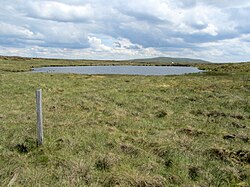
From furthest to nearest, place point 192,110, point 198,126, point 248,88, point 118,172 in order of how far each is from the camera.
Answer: point 248,88 < point 192,110 < point 198,126 < point 118,172

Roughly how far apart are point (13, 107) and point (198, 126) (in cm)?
1202

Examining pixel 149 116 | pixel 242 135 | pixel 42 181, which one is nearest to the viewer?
pixel 42 181

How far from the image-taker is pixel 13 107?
64.4ft

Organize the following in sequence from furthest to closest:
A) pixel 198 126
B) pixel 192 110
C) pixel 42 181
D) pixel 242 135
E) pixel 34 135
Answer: pixel 192 110 → pixel 198 126 → pixel 242 135 → pixel 34 135 → pixel 42 181

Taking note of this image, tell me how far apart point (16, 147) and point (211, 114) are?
11.5m

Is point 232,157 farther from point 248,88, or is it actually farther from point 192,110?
point 248,88

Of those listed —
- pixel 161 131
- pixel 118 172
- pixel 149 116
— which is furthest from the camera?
pixel 149 116

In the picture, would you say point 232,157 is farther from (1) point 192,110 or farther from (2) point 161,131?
(1) point 192,110

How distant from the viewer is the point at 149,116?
1716cm

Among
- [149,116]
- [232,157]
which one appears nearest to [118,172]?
[232,157]

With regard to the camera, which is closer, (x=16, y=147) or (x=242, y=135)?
(x=16, y=147)

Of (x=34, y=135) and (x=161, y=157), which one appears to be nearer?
(x=161, y=157)

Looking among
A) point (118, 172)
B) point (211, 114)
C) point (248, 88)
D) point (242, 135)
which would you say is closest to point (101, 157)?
point (118, 172)

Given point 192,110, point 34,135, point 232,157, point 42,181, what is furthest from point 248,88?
point 42,181
